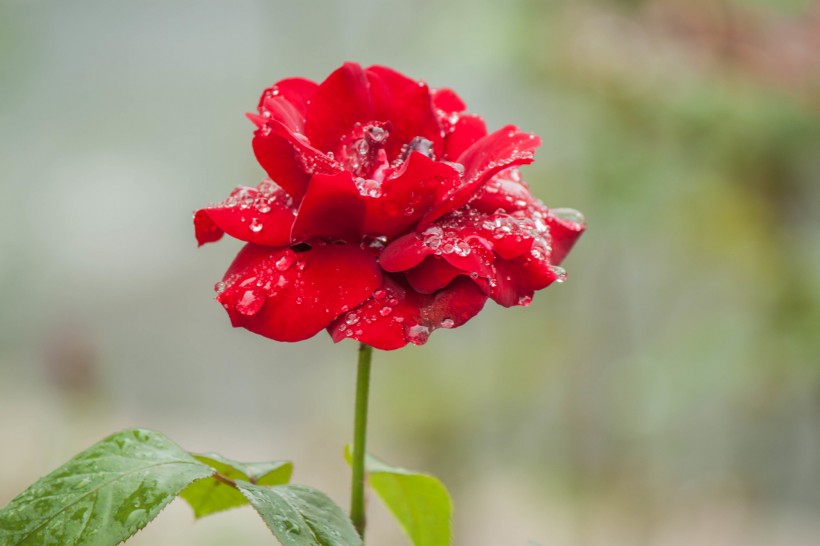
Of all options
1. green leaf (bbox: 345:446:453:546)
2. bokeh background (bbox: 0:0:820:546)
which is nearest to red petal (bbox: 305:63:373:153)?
green leaf (bbox: 345:446:453:546)

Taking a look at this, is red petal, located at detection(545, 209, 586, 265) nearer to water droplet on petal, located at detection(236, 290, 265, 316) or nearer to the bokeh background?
water droplet on petal, located at detection(236, 290, 265, 316)

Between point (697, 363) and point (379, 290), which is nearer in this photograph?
point (379, 290)

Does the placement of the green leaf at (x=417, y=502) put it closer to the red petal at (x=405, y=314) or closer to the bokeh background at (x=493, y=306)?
the red petal at (x=405, y=314)

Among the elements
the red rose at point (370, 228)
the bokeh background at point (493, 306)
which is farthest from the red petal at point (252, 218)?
the bokeh background at point (493, 306)

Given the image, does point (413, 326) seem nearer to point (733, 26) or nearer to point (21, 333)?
point (733, 26)

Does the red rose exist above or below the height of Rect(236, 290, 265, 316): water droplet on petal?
above

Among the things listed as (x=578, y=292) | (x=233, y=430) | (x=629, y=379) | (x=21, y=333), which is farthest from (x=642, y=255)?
(x=21, y=333)
